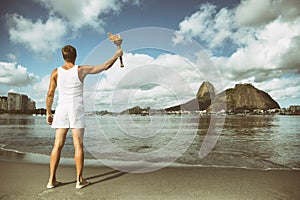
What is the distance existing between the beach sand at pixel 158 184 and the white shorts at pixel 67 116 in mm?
920

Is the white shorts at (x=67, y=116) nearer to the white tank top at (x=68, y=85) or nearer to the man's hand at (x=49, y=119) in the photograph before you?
the white tank top at (x=68, y=85)

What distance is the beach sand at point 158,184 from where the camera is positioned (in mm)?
3047

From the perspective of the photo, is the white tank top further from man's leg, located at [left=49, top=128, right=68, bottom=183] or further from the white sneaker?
the white sneaker

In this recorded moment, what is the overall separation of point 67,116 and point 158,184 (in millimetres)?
1698

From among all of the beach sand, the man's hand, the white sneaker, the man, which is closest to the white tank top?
the man

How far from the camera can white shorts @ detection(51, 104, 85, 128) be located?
11.0ft

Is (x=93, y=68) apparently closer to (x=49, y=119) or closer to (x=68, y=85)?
(x=68, y=85)

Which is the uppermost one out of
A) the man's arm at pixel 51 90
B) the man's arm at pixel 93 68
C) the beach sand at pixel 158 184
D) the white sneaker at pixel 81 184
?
the man's arm at pixel 93 68

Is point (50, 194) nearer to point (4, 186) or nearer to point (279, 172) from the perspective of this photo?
point (4, 186)

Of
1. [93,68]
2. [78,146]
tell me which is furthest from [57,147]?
[93,68]

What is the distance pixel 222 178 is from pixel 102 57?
312cm

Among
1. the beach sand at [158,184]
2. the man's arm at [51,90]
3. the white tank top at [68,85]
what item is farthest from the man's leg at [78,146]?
the man's arm at [51,90]

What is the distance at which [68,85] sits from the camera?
3352 millimetres

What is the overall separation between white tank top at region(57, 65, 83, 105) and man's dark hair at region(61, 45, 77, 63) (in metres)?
0.16
